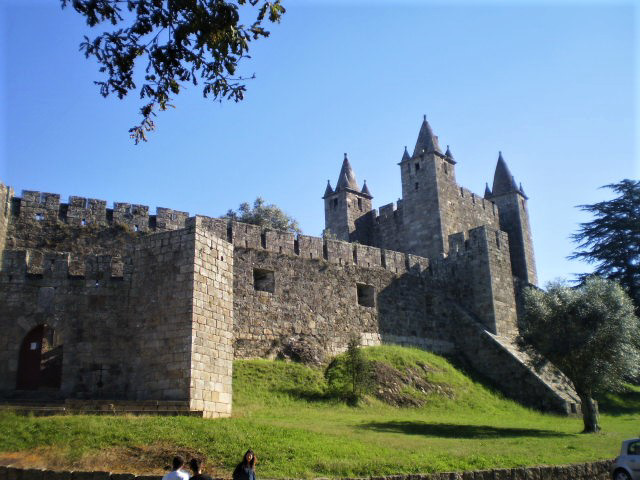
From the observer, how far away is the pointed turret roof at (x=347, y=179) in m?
43.3

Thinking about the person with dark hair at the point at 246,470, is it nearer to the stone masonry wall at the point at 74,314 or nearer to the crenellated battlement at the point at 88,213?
the stone masonry wall at the point at 74,314

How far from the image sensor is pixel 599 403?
28.5m

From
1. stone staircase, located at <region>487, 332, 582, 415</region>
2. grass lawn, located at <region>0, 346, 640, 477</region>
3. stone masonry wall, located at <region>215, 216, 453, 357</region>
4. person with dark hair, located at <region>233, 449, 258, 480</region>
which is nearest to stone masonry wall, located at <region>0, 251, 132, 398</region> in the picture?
→ grass lawn, located at <region>0, 346, 640, 477</region>

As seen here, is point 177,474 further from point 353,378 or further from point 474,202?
point 474,202

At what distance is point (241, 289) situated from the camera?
84.9 feet

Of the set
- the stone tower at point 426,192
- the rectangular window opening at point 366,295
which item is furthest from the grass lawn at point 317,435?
the stone tower at point 426,192

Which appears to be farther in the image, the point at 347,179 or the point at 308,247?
the point at 347,179

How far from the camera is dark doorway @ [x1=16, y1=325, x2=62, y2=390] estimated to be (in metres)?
18.1

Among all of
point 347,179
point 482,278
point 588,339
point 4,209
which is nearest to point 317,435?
point 588,339

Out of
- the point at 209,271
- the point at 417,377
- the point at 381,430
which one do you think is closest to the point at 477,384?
the point at 417,377

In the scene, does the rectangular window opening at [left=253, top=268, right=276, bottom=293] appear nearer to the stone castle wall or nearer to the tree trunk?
the stone castle wall

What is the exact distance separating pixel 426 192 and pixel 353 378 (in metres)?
17.9

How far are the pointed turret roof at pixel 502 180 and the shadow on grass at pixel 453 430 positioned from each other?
26.6m

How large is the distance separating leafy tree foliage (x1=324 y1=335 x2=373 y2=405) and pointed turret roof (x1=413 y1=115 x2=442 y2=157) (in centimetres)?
1802
